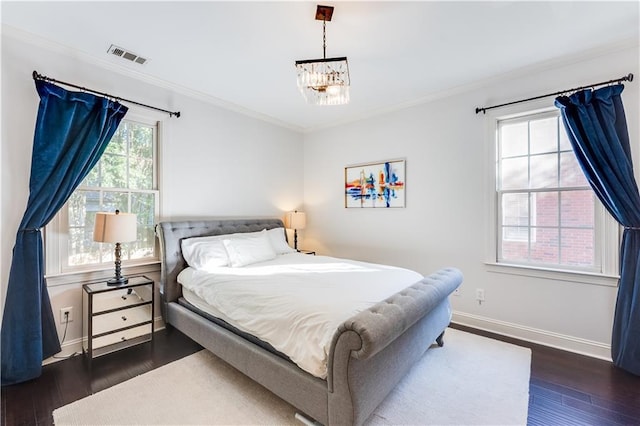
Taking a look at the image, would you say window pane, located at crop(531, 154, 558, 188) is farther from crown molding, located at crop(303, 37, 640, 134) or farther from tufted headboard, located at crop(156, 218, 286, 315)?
tufted headboard, located at crop(156, 218, 286, 315)

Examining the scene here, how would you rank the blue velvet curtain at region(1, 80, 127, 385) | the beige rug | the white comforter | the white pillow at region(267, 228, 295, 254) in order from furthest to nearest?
the white pillow at region(267, 228, 295, 254) → the blue velvet curtain at region(1, 80, 127, 385) → the beige rug → the white comforter

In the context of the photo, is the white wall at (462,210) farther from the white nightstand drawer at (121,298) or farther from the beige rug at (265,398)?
the white nightstand drawer at (121,298)

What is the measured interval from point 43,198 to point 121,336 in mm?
1391

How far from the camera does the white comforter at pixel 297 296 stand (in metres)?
1.65

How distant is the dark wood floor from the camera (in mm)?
1793

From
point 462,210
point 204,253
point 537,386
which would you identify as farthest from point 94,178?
point 537,386

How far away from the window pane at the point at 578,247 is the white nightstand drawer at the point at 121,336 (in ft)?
→ 13.7

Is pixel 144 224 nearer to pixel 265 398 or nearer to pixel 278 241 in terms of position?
pixel 278 241

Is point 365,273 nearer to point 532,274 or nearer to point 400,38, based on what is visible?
point 532,274

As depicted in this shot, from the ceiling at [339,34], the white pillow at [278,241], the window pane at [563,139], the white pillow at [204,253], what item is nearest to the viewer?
the ceiling at [339,34]

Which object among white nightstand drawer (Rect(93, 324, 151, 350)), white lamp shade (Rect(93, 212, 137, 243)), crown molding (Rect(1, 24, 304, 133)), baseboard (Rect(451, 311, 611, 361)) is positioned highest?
crown molding (Rect(1, 24, 304, 133))

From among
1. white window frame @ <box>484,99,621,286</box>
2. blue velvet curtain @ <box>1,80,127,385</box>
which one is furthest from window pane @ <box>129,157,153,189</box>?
white window frame @ <box>484,99,621,286</box>

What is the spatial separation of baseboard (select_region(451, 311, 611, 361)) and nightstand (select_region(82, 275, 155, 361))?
11.2ft

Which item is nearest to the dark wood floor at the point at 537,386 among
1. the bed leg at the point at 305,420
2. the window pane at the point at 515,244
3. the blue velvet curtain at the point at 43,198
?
the blue velvet curtain at the point at 43,198
